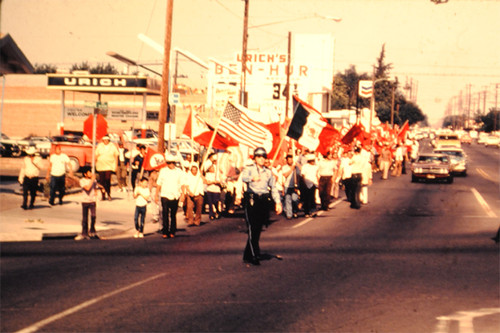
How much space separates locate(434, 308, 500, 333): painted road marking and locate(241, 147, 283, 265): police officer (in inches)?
172

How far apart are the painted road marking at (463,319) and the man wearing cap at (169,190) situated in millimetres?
9467

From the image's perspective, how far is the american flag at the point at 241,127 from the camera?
73.2 feet

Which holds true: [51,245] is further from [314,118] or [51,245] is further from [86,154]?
[86,154]

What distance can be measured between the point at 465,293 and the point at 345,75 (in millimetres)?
140845

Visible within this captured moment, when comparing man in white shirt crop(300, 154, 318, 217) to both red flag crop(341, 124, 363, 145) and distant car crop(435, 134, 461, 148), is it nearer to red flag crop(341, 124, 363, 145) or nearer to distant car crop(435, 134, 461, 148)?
red flag crop(341, 124, 363, 145)

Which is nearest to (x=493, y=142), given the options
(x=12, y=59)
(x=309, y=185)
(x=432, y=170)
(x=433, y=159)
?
(x=433, y=159)

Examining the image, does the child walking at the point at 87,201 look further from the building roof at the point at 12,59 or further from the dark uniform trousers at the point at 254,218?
the dark uniform trousers at the point at 254,218

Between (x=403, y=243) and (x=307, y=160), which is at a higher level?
(x=307, y=160)

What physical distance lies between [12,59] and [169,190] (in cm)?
542

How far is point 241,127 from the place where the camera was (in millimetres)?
22453

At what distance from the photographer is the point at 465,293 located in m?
11.5

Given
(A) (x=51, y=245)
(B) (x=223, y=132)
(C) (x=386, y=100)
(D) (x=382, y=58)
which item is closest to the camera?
(A) (x=51, y=245)

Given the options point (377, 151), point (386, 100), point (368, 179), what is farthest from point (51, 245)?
point (386, 100)

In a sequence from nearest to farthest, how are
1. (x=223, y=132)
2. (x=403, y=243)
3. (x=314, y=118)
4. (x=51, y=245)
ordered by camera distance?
(x=51, y=245), (x=403, y=243), (x=223, y=132), (x=314, y=118)
